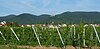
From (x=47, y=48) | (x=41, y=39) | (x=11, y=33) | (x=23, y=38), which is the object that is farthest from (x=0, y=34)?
(x=47, y=48)

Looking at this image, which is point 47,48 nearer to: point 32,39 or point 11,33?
point 32,39

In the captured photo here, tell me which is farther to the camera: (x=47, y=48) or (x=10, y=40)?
(x=10, y=40)

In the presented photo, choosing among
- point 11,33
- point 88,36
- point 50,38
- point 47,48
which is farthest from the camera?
point 11,33

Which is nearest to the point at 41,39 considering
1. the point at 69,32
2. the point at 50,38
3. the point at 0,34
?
the point at 50,38

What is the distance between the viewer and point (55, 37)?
67.6 ft

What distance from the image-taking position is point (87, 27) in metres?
22.0

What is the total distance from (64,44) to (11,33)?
225 inches

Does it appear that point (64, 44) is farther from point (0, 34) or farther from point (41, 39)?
point (0, 34)

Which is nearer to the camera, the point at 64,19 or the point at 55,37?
the point at 55,37

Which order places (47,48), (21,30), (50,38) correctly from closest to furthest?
(47,48), (50,38), (21,30)

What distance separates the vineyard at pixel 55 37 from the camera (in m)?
18.9

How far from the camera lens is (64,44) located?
→ 61.3 ft

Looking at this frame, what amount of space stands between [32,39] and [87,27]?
394 cm

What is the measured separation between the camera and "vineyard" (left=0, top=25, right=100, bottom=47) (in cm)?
1892
